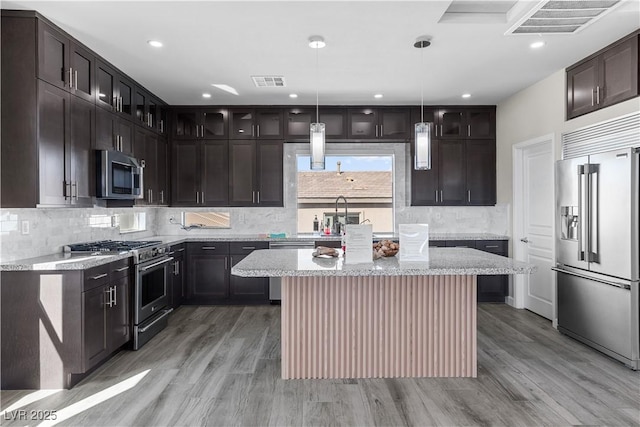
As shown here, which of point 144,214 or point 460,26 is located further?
point 144,214

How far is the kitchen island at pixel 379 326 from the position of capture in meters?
2.99

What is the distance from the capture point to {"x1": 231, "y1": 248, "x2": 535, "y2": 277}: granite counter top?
8.27 feet

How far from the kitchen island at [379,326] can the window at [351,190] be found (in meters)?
2.90

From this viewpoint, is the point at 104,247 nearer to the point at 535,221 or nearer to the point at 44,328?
the point at 44,328

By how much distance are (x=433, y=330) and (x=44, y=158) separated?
3.18 metres

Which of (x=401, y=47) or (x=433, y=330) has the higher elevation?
(x=401, y=47)

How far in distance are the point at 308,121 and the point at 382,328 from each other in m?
3.43

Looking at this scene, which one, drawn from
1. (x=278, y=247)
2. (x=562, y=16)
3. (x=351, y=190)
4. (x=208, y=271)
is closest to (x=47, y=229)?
(x=208, y=271)

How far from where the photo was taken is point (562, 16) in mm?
2742

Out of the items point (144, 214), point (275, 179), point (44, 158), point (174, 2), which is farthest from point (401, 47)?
point (144, 214)

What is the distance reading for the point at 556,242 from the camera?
4031 millimetres

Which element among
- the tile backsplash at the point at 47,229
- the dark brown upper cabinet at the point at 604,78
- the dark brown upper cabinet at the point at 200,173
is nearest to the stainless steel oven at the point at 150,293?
the tile backsplash at the point at 47,229

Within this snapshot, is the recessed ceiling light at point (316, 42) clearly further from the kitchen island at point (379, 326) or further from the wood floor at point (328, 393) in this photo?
the wood floor at point (328, 393)

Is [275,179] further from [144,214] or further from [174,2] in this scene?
[174,2]
